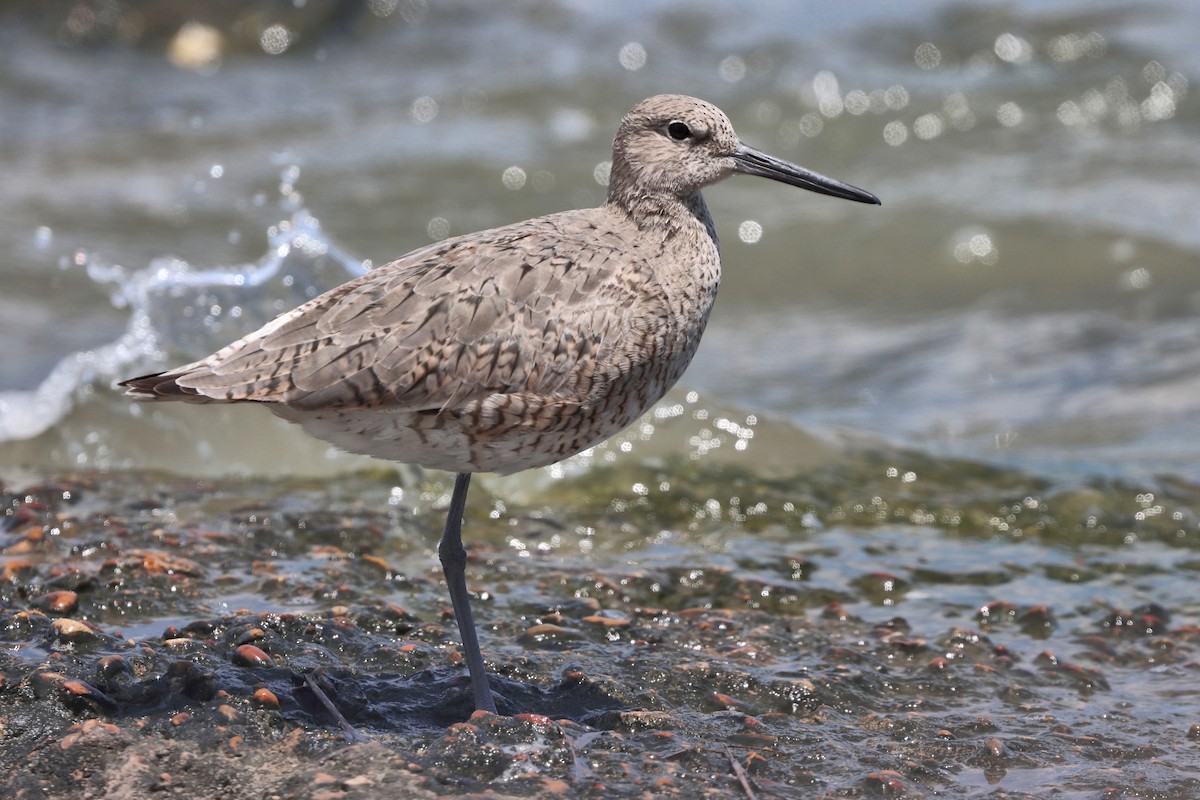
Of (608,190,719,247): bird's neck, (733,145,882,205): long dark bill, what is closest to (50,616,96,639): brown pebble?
(608,190,719,247): bird's neck

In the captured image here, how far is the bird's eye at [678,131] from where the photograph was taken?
18.2 feet

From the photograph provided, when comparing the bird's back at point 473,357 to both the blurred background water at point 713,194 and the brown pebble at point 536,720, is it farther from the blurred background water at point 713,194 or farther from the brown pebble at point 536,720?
the blurred background water at point 713,194

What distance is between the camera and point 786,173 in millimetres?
5676

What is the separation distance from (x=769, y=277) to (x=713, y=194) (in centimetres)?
203

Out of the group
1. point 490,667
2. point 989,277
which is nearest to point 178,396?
point 490,667

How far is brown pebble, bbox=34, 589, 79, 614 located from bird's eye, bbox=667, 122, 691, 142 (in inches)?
114

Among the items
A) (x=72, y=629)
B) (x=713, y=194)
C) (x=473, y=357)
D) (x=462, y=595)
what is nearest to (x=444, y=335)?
(x=473, y=357)

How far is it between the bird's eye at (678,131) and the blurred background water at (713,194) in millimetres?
2902

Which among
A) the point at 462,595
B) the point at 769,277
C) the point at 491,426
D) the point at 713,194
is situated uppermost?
the point at 713,194

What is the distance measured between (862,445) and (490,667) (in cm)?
382

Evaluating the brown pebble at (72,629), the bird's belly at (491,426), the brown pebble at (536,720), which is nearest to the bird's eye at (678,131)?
the bird's belly at (491,426)

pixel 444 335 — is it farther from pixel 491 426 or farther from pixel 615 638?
pixel 615 638

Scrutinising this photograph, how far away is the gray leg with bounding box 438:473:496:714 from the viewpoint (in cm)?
478

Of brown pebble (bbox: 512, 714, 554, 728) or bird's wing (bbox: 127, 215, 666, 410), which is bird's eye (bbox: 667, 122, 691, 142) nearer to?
bird's wing (bbox: 127, 215, 666, 410)
